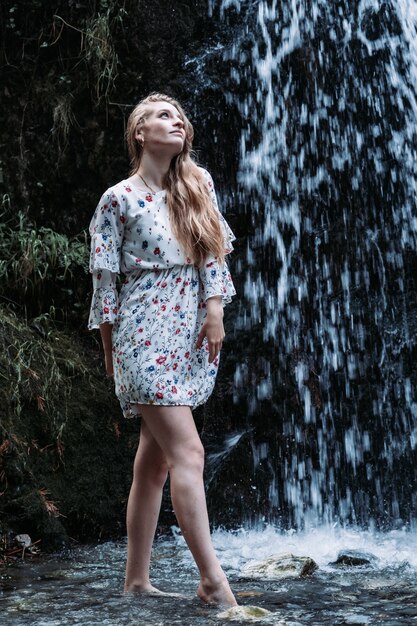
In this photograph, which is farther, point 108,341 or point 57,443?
point 57,443

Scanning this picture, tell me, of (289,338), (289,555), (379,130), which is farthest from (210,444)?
(379,130)

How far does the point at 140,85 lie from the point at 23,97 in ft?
2.68

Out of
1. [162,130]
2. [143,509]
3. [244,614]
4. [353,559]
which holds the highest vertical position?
[162,130]

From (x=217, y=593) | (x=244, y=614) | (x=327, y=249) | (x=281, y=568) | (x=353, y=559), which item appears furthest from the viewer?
(x=327, y=249)

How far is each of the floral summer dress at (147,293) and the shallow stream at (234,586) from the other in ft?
2.32

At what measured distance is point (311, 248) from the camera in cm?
603

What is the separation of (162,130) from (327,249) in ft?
9.14

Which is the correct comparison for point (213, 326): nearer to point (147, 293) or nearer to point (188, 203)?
point (147, 293)

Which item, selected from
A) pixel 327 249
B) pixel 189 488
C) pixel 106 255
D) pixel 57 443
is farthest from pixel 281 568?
pixel 327 249

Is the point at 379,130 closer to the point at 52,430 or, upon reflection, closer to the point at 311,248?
the point at 311,248

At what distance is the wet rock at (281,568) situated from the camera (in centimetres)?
386

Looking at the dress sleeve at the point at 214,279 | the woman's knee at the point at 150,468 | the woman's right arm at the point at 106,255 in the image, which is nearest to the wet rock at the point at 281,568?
the woman's knee at the point at 150,468

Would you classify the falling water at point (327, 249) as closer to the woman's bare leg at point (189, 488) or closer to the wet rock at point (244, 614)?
the woman's bare leg at point (189, 488)

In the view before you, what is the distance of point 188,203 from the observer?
3373 millimetres
